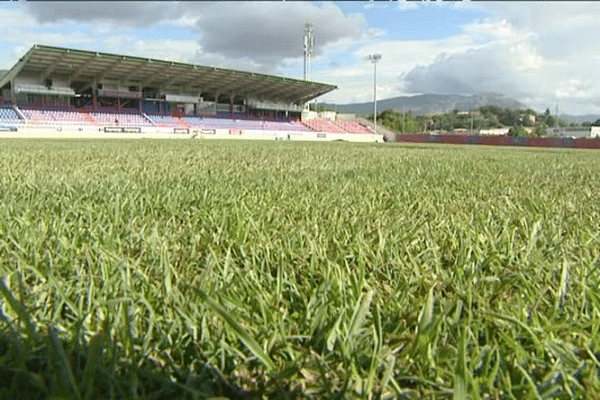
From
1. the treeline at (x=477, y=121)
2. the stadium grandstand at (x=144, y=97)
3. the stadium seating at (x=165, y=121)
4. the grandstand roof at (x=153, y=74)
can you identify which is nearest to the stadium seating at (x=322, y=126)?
the stadium grandstand at (x=144, y=97)

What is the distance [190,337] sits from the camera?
754mm

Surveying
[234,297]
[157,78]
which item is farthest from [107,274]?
[157,78]

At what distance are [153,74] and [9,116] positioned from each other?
12.1 metres

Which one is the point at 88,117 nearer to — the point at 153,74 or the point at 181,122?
the point at 153,74

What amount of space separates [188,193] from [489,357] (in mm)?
1868

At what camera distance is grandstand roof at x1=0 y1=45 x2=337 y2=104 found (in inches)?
1313

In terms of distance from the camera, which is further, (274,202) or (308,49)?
(308,49)

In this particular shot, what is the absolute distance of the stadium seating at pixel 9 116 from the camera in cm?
3039

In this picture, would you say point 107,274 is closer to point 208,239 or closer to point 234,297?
point 234,297

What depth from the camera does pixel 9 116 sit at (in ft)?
105

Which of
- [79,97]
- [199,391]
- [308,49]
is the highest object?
[308,49]

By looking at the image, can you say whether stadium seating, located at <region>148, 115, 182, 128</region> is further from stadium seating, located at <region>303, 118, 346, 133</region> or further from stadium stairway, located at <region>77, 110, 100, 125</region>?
stadium seating, located at <region>303, 118, 346, 133</region>

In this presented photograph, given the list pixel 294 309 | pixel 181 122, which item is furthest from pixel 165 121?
pixel 294 309

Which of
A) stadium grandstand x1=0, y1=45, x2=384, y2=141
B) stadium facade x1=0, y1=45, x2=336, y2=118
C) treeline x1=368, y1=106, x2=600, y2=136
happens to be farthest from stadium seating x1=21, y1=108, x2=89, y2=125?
treeline x1=368, y1=106, x2=600, y2=136
